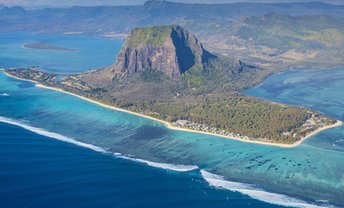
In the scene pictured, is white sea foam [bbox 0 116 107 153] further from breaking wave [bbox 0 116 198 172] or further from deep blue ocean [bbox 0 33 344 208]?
deep blue ocean [bbox 0 33 344 208]

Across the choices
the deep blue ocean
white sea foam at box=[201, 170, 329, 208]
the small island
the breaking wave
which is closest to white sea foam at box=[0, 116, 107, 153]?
the breaking wave

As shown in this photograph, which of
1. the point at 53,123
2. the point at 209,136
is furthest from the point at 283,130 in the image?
the point at 53,123

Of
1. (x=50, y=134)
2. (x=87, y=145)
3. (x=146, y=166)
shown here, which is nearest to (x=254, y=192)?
(x=146, y=166)

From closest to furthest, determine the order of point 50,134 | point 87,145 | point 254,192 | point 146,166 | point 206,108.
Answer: point 254,192 < point 146,166 < point 87,145 < point 50,134 < point 206,108

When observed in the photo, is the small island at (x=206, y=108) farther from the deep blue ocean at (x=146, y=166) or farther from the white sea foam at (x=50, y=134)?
the white sea foam at (x=50, y=134)

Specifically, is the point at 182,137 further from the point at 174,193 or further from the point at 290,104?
the point at 290,104

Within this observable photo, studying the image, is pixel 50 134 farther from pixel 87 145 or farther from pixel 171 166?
pixel 171 166
